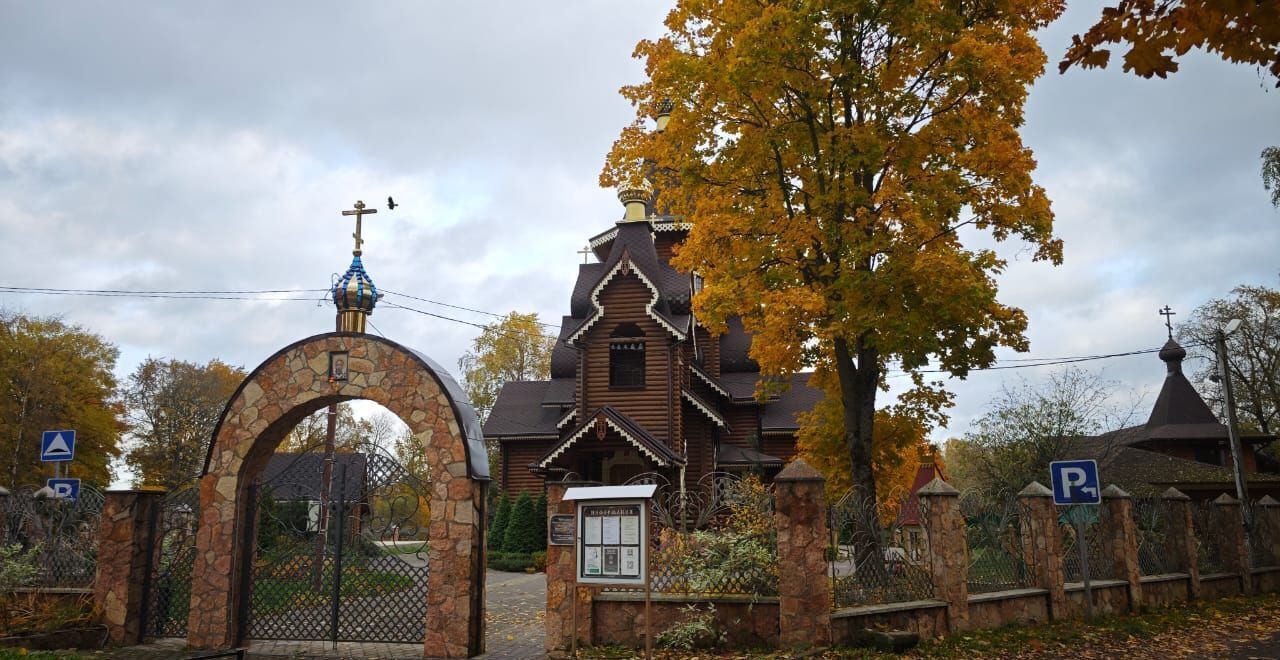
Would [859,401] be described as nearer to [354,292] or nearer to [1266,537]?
[354,292]

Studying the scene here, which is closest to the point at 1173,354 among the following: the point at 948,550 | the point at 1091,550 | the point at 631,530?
the point at 1091,550

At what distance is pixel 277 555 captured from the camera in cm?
1088

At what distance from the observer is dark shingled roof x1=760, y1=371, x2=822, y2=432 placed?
1080 inches

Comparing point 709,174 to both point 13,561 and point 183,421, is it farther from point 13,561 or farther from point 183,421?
point 183,421

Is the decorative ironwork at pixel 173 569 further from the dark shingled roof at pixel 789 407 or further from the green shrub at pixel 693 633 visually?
the dark shingled roof at pixel 789 407

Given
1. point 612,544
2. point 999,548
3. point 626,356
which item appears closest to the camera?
point 612,544

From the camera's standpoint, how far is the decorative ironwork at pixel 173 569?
10844 mm

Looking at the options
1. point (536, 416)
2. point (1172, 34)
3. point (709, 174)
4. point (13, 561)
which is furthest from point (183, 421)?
point (1172, 34)

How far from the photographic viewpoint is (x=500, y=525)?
25594 mm

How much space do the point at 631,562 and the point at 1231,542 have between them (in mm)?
13831

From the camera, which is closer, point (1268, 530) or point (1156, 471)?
point (1268, 530)

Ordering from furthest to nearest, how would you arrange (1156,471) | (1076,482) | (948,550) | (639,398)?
(1156,471) < (639,398) < (1076,482) < (948,550)

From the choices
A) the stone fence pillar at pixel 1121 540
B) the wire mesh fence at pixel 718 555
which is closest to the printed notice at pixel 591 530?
the wire mesh fence at pixel 718 555

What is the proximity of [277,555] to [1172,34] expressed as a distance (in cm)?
1083
